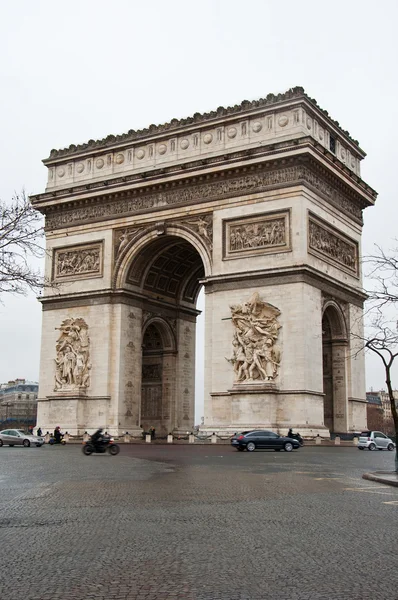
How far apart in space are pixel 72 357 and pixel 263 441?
14429 millimetres

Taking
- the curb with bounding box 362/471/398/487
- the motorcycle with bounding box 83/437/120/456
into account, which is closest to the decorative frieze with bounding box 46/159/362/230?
the motorcycle with bounding box 83/437/120/456

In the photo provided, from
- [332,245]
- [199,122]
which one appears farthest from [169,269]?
[332,245]

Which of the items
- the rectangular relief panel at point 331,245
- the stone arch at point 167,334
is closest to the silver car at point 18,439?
the stone arch at point 167,334

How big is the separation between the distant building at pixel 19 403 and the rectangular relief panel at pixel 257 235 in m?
96.4

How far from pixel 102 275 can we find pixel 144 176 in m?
5.89

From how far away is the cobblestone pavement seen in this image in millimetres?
6242

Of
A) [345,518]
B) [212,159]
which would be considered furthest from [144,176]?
[345,518]

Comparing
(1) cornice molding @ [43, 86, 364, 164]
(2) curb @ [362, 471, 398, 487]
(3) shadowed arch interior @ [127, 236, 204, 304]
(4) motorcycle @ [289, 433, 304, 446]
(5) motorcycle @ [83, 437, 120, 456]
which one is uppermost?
(1) cornice molding @ [43, 86, 364, 164]

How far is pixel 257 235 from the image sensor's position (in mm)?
37156

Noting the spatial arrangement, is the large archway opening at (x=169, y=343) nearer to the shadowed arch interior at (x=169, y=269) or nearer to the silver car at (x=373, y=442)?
the shadowed arch interior at (x=169, y=269)

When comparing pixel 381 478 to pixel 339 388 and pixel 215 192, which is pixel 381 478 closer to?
pixel 339 388

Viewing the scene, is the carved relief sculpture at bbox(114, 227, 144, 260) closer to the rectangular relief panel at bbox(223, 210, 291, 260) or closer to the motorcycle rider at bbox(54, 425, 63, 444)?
the rectangular relief panel at bbox(223, 210, 291, 260)

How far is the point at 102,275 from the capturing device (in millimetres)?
42062

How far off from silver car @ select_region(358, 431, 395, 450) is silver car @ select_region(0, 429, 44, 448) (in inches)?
609
